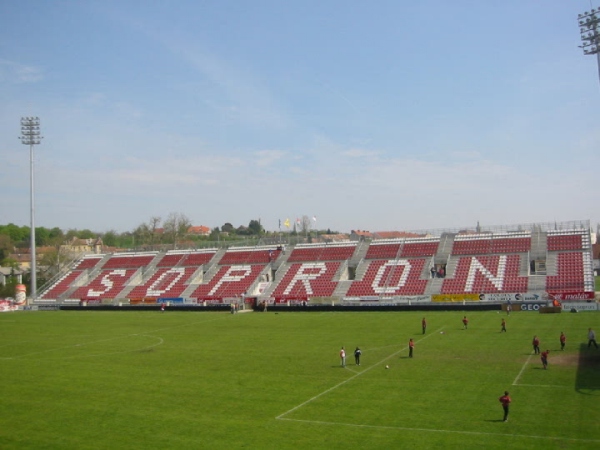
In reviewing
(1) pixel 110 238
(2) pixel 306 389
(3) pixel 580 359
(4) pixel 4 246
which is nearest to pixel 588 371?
(3) pixel 580 359

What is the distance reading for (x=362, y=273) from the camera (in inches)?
2591

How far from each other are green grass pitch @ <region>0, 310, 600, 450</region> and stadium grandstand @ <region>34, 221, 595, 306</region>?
1082cm

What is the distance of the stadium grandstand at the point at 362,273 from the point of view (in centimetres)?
5584

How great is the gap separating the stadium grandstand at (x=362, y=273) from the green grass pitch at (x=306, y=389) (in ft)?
35.5

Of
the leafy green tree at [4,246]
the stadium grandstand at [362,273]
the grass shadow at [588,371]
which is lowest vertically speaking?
the grass shadow at [588,371]

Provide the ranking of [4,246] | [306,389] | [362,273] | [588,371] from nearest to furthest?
[306,389], [588,371], [362,273], [4,246]

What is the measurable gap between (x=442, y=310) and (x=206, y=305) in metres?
27.3

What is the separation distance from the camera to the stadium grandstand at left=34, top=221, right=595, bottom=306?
55844mm

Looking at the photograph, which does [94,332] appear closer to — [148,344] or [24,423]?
[148,344]

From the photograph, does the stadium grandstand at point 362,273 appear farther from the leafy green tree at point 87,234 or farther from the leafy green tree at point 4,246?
the leafy green tree at point 87,234

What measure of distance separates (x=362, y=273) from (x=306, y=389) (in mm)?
41009

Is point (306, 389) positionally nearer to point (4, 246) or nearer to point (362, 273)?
point (362, 273)

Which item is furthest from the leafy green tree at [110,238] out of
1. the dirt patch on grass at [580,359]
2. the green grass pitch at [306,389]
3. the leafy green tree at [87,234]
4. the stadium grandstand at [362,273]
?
the dirt patch on grass at [580,359]

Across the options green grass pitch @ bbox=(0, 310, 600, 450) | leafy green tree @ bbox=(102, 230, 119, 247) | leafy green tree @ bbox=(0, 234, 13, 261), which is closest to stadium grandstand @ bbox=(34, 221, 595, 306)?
green grass pitch @ bbox=(0, 310, 600, 450)
